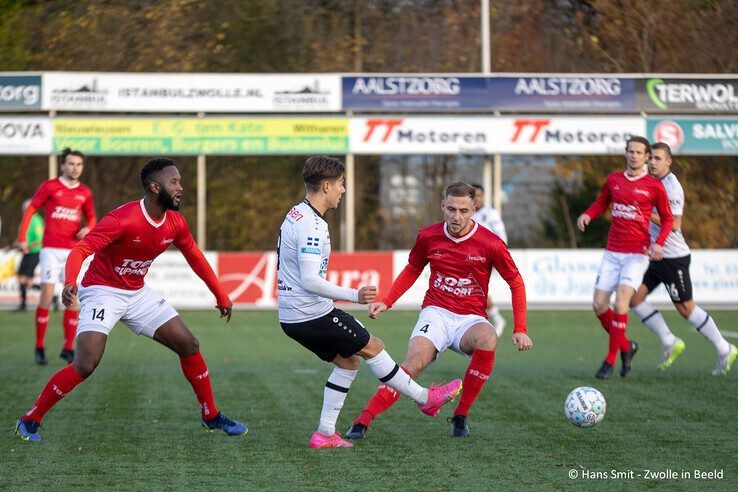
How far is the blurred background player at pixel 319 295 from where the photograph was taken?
A: 22.3ft

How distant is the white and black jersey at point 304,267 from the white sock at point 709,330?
5252 millimetres

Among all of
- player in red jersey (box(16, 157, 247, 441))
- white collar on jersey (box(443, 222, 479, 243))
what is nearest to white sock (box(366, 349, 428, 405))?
white collar on jersey (box(443, 222, 479, 243))

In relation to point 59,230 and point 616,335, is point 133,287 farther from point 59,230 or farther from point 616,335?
point 616,335

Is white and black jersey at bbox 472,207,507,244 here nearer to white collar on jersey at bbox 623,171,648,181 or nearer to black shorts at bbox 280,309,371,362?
white collar on jersey at bbox 623,171,648,181

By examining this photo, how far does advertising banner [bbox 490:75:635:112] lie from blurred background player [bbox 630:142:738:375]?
12.0 metres

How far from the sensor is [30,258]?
19.7 m

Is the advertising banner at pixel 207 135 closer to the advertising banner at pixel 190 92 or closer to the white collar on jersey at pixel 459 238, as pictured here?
the advertising banner at pixel 190 92

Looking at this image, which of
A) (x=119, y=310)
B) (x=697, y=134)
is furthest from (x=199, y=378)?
(x=697, y=134)

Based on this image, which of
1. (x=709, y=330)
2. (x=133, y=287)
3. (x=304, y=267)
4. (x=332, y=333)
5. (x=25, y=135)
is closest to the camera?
(x=304, y=267)

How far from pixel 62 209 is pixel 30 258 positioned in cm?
823

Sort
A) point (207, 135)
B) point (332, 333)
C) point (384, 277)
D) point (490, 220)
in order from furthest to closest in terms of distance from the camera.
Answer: point (207, 135) → point (384, 277) → point (490, 220) → point (332, 333)

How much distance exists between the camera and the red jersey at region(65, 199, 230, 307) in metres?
7.04

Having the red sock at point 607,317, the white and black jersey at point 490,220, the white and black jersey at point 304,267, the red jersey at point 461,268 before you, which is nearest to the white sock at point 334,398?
the white and black jersey at point 304,267

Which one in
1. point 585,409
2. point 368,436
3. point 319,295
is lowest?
point 368,436
